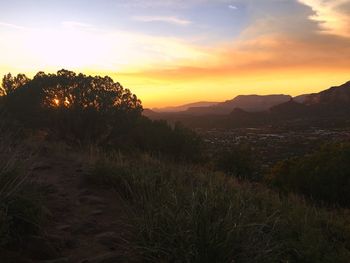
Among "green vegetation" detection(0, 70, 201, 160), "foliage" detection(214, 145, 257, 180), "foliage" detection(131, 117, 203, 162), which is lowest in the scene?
"foliage" detection(214, 145, 257, 180)

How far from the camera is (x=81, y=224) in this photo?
5.67 m

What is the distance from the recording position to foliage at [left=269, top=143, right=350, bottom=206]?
58.6ft

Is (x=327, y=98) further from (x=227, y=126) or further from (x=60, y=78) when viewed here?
(x=60, y=78)

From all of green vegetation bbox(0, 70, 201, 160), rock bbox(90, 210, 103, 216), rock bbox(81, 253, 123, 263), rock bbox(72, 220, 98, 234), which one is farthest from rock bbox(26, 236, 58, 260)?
green vegetation bbox(0, 70, 201, 160)

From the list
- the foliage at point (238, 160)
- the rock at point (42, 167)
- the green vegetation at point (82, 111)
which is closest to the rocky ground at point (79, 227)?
the rock at point (42, 167)

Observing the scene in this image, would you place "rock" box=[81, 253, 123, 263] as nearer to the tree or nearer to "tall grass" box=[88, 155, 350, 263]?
"tall grass" box=[88, 155, 350, 263]

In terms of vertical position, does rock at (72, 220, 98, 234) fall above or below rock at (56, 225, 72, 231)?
below

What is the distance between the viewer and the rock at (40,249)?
4.48m

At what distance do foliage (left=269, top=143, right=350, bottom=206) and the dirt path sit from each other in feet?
37.1

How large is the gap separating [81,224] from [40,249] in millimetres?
1138

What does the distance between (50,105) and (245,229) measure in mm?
23342

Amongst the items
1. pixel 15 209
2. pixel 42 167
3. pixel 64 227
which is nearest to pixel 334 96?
pixel 42 167

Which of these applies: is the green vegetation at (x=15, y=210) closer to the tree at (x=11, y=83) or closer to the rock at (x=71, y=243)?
the rock at (x=71, y=243)

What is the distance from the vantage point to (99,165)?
8328mm
